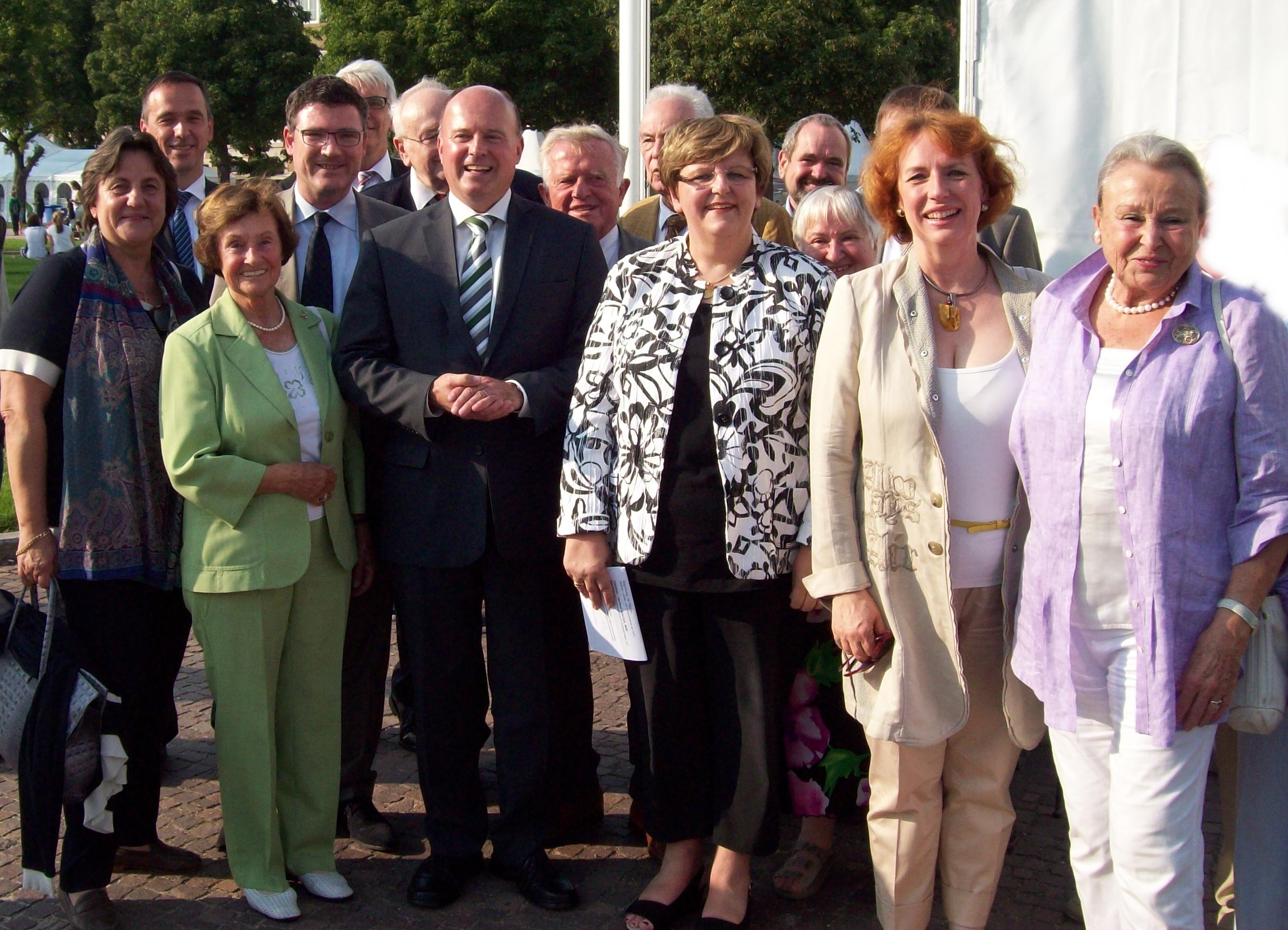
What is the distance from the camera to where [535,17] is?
3075cm

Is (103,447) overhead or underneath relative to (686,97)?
underneath

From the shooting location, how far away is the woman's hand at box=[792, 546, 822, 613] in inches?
131

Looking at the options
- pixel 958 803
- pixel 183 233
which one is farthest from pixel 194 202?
pixel 958 803

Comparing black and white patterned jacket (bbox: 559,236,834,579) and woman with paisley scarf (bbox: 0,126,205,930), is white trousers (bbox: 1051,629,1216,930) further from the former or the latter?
woman with paisley scarf (bbox: 0,126,205,930)

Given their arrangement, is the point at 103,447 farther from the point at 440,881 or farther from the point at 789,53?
the point at 789,53

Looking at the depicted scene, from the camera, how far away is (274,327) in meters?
3.71

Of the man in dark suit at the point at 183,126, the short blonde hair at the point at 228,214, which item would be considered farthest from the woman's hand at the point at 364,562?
the man in dark suit at the point at 183,126

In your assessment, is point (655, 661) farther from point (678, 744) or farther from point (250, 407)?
point (250, 407)

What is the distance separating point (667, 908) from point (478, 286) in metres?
1.98

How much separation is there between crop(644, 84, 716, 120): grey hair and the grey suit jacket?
1.60 metres

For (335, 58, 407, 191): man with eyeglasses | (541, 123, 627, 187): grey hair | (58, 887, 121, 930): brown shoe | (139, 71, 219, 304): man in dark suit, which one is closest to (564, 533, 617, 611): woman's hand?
(58, 887, 121, 930): brown shoe

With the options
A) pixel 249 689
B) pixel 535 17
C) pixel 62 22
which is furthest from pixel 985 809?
pixel 62 22

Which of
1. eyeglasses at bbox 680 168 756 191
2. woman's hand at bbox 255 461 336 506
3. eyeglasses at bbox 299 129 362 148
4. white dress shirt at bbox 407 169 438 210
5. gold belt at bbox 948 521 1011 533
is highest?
eyeglasses at bbox 299 129 362 148

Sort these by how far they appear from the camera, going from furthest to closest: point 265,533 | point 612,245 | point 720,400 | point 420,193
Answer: point 420,193 → point 612,245 → point 265,533 → point 720,400
